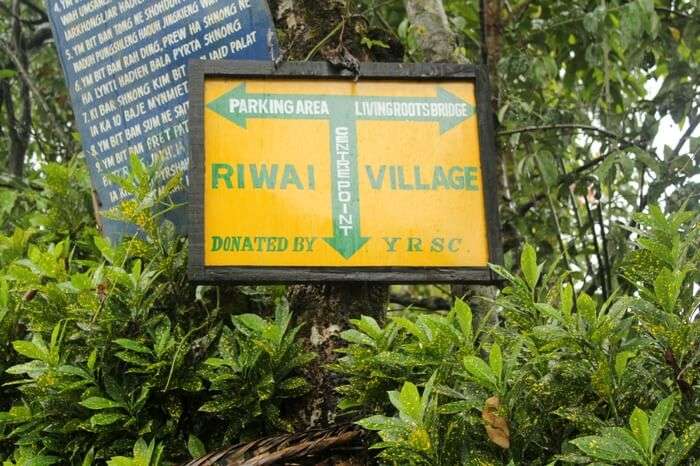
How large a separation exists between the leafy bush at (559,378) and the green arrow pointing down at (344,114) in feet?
1.50

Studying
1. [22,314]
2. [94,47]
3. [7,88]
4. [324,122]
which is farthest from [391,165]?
[7,88]

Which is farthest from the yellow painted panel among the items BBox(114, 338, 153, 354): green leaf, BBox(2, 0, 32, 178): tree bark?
BBox(2, 0, 32, 178): tree bark

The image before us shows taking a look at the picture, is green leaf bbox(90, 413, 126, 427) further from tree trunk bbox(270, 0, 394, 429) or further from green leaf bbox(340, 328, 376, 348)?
green leaf bbox(340, 328, 376, 348)

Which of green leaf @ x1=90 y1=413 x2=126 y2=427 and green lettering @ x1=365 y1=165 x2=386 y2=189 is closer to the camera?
green leaf @ x1=90 y1=413 x2=126 y2=427

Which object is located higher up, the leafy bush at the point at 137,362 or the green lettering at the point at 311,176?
the green lettering at the point at 311,176

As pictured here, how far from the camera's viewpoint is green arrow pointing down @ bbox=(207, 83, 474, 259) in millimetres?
2418

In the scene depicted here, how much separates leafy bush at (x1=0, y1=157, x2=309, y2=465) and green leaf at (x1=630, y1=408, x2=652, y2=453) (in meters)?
0.92

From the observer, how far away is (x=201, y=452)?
2.26m

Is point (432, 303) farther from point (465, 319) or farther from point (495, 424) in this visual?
point (495, 424)

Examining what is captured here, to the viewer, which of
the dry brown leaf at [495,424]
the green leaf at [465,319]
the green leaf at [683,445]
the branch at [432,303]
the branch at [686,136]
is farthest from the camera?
the branch at [432,303]

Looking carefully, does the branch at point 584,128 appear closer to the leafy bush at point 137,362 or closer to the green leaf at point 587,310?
the leafy bush at point 137,362

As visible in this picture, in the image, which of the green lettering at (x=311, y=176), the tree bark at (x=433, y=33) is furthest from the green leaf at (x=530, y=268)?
the tree bark at (x=433, y=33)

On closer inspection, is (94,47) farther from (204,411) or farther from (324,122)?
(204,411)

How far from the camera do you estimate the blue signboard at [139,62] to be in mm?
3014
